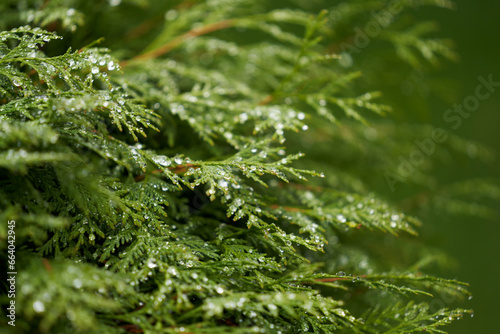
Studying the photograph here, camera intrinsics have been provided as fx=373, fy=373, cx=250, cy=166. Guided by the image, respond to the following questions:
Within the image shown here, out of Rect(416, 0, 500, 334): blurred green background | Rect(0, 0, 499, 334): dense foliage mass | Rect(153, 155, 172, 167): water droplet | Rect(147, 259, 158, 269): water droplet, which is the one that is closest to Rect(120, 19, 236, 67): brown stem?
Rect(0, 0, 499, 334): dense foliage mass

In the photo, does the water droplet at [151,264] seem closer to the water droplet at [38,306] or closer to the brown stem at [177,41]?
the water droplet at [38,306]

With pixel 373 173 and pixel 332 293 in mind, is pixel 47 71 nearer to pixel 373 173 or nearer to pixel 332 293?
pixel 332 293

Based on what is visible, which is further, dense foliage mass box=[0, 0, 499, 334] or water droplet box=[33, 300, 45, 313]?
dense foliage mass box=[0, 0, 499, 334]

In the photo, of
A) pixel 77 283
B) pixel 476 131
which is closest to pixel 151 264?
pixel 77 283

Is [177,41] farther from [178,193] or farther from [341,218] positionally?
[341,218]

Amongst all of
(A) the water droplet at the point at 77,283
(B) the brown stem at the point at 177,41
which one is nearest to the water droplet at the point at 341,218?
(A) the water droplet at the point at 77,283

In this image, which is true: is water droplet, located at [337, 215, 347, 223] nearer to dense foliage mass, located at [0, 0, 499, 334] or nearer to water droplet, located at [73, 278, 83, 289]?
dense foliage mass, located at [0, 0, 499, 334]

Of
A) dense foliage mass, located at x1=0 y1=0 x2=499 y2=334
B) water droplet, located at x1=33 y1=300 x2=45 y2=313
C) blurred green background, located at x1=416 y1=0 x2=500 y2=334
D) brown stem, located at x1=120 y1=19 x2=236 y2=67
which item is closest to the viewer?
water droplet, located at x1=33 y1=300 x2=45 y2=313
